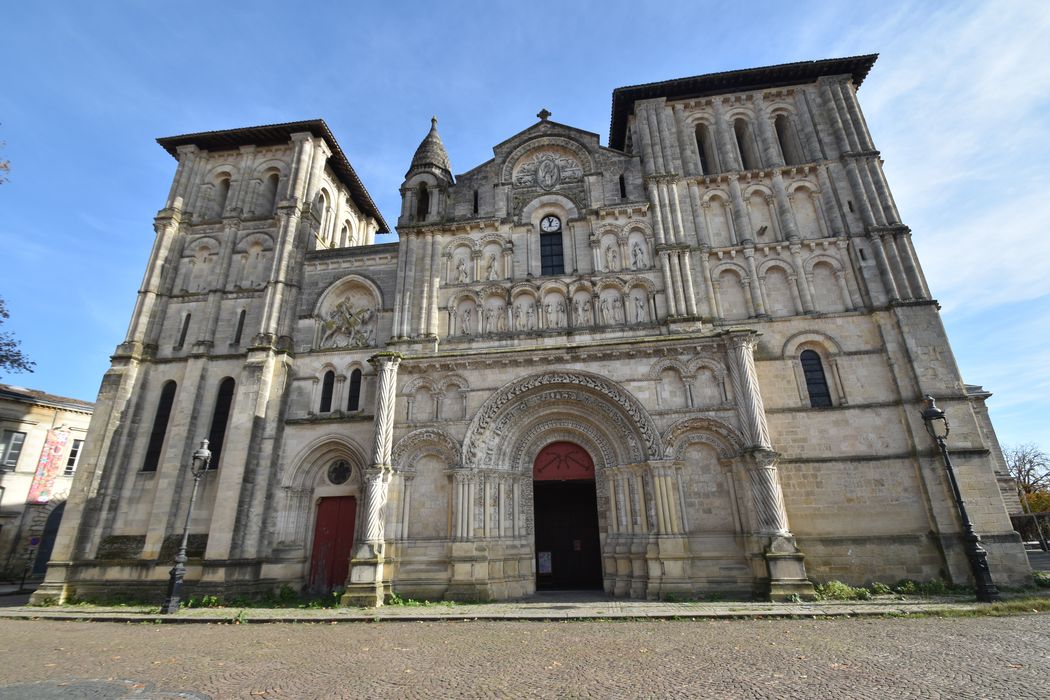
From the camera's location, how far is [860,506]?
14938 millimetres

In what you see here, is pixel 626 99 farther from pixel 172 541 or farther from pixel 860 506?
pixel 172 541

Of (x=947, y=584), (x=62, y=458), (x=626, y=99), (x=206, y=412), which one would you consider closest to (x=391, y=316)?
(x=206, y=412)

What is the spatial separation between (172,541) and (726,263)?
22554 mm

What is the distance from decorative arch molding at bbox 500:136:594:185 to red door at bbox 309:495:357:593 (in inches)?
568

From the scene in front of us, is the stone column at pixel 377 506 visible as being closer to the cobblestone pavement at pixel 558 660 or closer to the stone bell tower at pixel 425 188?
the cobblestone pavement at pixel 558 660

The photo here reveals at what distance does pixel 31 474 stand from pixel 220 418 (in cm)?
1692

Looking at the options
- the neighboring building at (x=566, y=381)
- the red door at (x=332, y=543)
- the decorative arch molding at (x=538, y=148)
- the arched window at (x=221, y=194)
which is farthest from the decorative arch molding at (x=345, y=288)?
the arched window at (x=221, y=194)

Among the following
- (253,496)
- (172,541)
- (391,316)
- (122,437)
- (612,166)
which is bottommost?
(172,541)

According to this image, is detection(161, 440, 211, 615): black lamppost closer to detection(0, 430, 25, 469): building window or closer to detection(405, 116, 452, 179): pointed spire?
detection(405, 116, 452, 179): pointed spire

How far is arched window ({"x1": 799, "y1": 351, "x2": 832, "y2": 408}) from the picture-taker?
1641 centimetres

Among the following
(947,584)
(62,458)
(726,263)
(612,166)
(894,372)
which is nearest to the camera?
(947,584)

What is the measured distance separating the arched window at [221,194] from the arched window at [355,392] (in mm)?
12127

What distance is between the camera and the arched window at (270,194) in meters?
23.8

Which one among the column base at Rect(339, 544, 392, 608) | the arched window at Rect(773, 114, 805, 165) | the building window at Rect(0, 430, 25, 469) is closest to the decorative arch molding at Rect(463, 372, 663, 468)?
the column base at Rect(339, 544, 392, 608)
